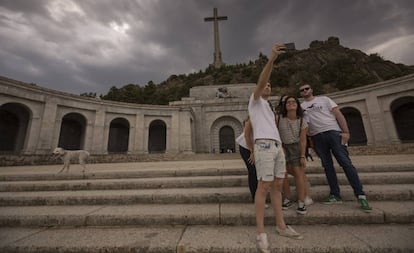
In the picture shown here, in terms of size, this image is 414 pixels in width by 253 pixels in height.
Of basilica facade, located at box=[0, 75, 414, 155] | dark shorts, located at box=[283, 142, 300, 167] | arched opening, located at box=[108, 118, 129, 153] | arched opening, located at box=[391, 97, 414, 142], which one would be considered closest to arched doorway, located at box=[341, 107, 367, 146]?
basilica facade, located at box=[0, 75, 414, 155]

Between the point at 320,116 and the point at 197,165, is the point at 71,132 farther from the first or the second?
the point at 320,116

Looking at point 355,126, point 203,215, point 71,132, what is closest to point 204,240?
point 203,215

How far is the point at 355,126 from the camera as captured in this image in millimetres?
18891

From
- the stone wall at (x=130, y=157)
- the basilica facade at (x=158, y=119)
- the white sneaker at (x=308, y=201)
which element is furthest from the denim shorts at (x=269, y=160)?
the basilica facade at (x=158, y=119)

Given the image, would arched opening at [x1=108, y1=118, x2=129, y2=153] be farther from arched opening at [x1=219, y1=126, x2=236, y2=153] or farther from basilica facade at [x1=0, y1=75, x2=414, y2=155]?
arched opening at [x1=219, y1=126, x2=236, y2=153]

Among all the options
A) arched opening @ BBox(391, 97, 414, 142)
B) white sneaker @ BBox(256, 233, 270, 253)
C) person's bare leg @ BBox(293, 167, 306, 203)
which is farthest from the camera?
arched opening @ BBox(391, 97, 414, 142)

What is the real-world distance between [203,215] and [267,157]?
4.08 ft

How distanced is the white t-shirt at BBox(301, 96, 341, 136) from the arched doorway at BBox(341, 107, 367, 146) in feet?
63.6

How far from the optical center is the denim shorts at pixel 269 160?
6.44 ft

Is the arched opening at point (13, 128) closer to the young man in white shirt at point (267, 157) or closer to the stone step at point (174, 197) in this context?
the stone step at point (174, 197)

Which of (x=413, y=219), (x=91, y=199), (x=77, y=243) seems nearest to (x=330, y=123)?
(x=413, y=219)

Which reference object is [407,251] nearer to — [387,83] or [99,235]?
[99,235]

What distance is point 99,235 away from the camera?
7.13 feet

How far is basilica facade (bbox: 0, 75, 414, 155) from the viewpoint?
13266 mm
